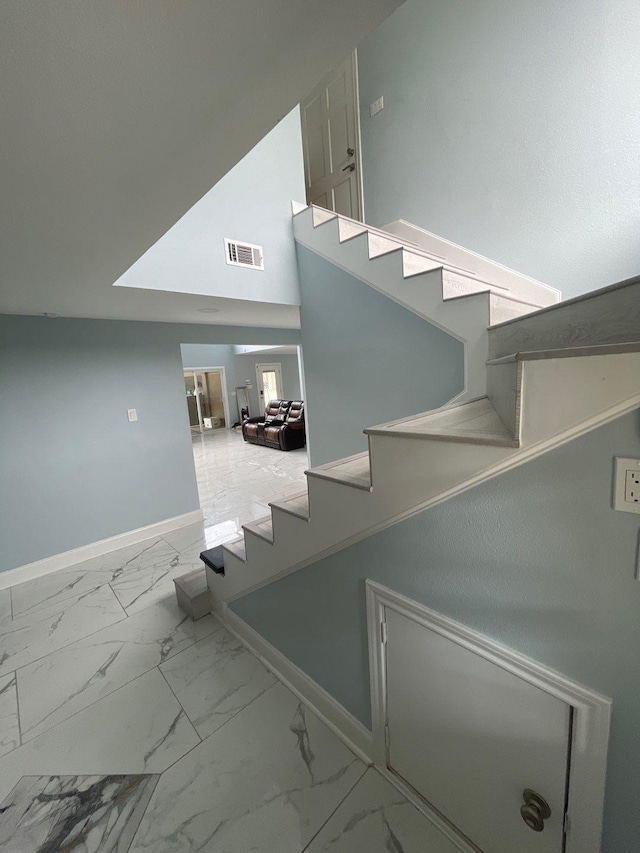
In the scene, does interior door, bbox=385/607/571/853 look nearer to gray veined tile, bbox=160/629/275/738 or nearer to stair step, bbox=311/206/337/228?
gray veined tile, bbox=160/629/275/738

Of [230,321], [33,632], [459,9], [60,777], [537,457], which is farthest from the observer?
[230,321]

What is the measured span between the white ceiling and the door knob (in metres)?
1.90

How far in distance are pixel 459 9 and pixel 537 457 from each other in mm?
3900

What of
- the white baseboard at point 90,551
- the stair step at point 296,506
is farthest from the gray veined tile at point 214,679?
the white baseboard at point 90,551

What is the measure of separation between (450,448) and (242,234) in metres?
2.49

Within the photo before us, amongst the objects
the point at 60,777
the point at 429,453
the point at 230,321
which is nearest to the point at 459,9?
the point at 230,321

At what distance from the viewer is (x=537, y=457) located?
2.49 ft

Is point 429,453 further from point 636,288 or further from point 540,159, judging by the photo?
point 540,159

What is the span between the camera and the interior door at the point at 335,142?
350cm

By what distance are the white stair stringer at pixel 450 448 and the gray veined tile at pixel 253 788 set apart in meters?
0.68

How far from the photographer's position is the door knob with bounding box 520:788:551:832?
91 cm

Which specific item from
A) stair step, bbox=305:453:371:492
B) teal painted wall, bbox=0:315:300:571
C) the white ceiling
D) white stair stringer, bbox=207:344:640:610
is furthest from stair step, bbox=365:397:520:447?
teal painted wall, bbox=0:315:300:571

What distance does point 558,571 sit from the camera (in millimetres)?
778

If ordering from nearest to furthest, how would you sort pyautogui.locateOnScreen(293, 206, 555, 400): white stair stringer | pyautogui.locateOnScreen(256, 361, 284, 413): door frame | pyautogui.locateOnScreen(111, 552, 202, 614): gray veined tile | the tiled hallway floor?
1. pyautogui.locateOnScreen(293, 206, 555, 400): white stair stringer
2. pyautogui.locateOnScreen(111, 552, 202, 614): gray veined tile
3. the tiled hallway floor
4. pyautogui.locateOnScreen(256, 361, 284, 413): door frame
